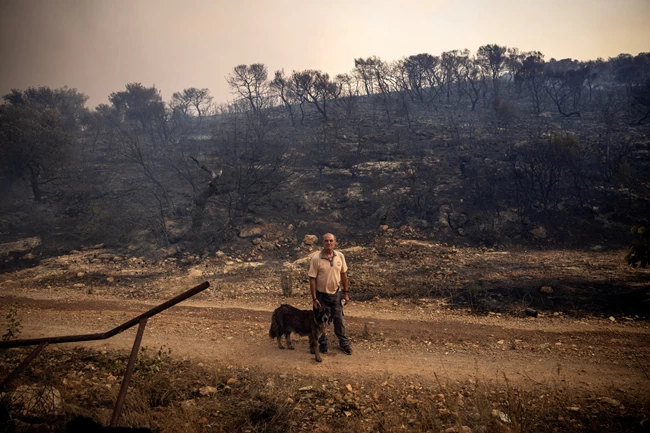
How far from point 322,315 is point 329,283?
0.54 metres

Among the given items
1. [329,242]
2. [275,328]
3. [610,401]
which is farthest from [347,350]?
[610,401]

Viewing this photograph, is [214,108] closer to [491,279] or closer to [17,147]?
[17,147]

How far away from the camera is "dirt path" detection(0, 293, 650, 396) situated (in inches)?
199

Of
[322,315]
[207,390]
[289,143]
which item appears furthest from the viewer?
[289,143]

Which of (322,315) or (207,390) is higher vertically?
(322,315)

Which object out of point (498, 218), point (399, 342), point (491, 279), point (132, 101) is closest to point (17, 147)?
point (132, 101)

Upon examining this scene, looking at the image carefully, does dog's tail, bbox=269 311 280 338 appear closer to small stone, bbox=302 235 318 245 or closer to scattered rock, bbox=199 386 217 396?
scattered rock, bbox=199 386 217 396

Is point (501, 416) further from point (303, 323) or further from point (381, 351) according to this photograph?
point (303, 323)

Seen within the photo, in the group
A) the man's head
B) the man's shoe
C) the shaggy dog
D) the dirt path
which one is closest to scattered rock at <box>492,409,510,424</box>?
the dirt path

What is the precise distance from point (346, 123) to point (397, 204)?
14852 mm

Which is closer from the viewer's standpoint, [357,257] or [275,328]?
[275,328]

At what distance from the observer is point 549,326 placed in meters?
6.98

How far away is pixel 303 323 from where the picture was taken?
18.9 ft

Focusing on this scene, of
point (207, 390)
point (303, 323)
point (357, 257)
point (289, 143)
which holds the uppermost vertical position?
point (289, 143)
